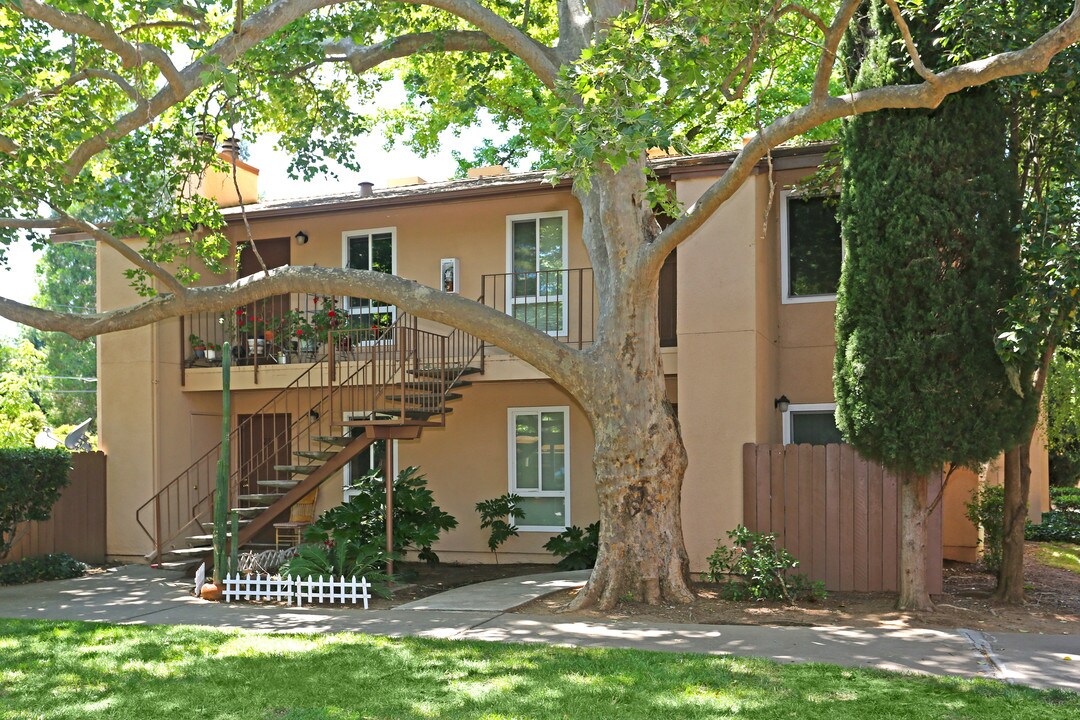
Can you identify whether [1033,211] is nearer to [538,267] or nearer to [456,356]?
[538,267]

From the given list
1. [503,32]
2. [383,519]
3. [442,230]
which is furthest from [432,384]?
[503,32]

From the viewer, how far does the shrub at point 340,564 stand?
11.4 metres

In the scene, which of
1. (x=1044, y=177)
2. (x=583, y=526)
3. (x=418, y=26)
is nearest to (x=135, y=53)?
(x=418, y=26)

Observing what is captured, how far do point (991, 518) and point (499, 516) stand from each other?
22.4 ft

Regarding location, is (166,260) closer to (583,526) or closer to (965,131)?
(583,526)

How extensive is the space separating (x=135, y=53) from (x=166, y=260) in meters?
3.12

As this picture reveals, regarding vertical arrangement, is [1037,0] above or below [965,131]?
above

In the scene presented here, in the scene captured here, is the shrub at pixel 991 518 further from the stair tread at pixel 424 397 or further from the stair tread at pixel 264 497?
the stair tread at pixel 264 497

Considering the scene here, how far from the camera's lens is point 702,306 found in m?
12.8

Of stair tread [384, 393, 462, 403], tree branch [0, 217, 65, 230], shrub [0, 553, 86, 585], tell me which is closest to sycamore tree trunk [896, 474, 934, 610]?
stair tread [384, 393, 462, 403]

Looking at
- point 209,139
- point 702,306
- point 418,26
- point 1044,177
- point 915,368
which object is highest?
point 418,26

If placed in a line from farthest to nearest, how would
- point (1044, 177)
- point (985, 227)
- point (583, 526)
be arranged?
point (583, 526)
point (1044, 177)
point (985, 227)

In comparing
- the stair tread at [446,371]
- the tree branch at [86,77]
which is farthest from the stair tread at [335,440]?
the tree branch at [86,77]

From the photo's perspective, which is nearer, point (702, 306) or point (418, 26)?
point (702, 306)
